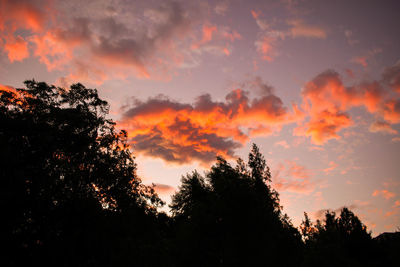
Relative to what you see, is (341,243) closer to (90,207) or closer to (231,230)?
(231,230)

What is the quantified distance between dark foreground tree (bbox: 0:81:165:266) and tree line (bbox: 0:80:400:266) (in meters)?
0.08

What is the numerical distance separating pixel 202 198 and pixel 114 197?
21.3 metres

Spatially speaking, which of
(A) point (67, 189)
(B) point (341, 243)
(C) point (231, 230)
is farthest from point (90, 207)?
(B) point (341, 243)

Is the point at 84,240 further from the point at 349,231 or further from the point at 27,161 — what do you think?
the point at 349,231

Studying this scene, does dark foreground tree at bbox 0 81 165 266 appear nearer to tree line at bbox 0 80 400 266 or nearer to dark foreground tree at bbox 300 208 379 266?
tree line at bbox 0 80 400 266

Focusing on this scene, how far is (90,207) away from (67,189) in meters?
3.02

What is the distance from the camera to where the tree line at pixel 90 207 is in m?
19.1

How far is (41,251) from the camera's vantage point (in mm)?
19188

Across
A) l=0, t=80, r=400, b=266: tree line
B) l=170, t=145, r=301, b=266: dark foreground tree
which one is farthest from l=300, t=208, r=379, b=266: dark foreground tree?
l=170, t=145, r=301, b=266: dark foreground tree

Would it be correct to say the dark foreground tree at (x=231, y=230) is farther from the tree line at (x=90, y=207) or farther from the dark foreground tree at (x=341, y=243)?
the dark foreground tree at (x=341, y=243)

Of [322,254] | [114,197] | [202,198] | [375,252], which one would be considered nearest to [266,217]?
[322,254]

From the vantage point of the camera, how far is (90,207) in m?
21.9

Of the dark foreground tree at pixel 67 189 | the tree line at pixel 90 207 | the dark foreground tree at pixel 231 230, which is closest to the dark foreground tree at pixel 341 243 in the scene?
the tree line at pixel 90 207

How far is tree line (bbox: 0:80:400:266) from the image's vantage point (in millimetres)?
19094
